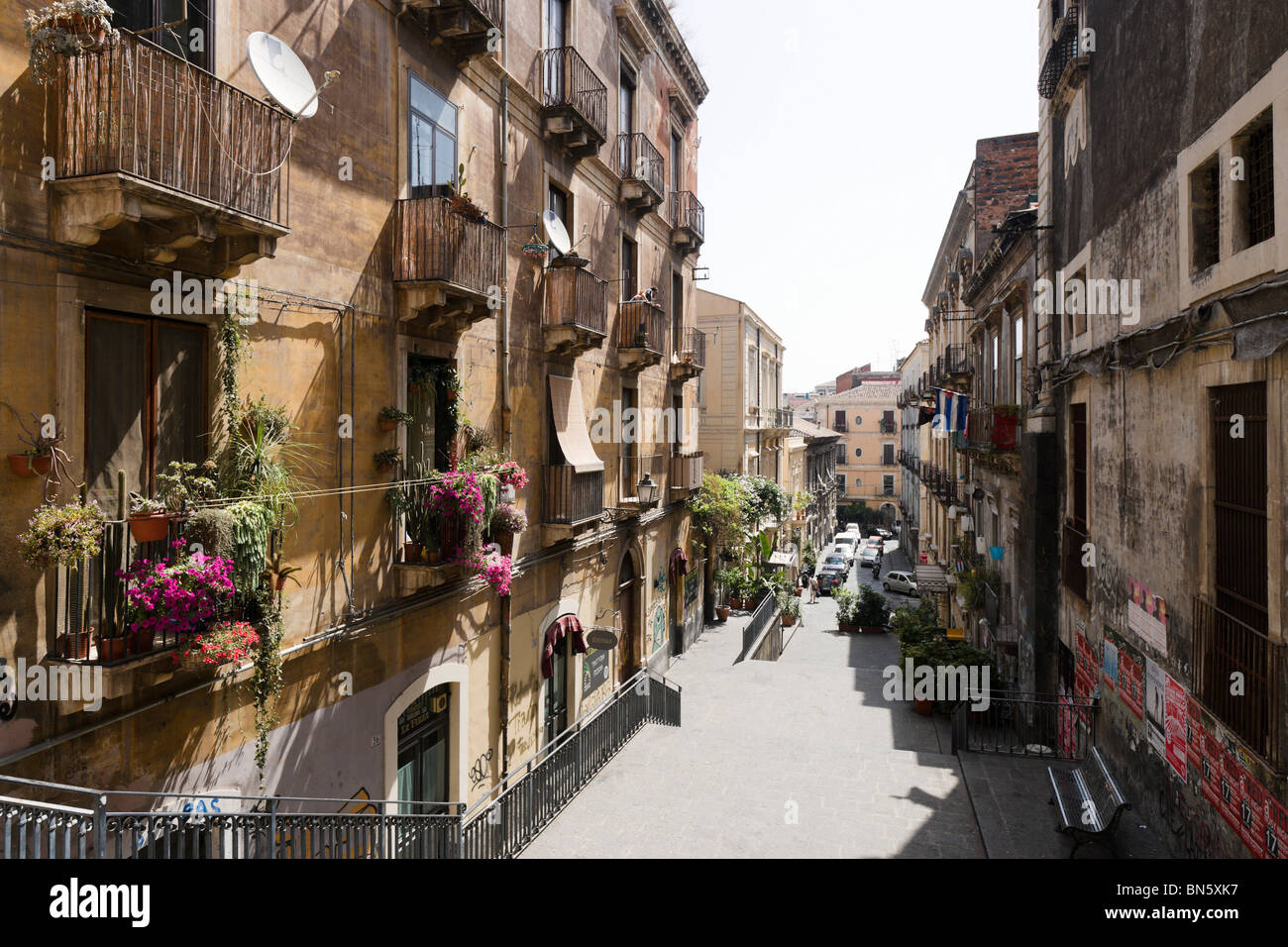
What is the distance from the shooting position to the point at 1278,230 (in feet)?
20.4

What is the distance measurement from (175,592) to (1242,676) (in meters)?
9.38

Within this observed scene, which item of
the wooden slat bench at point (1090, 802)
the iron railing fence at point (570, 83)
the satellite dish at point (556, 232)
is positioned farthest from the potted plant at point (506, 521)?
the wooden slat bench at point (1090, 802)

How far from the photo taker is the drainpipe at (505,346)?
12.0 m

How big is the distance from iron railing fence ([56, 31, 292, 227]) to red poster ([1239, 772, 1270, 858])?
10217mm

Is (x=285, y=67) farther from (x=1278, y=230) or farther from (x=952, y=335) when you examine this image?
(x=952, y=335)

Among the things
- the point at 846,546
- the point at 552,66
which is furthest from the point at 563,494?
the point at 846,546

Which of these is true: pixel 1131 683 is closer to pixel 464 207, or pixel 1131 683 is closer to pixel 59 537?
pixel 464 207

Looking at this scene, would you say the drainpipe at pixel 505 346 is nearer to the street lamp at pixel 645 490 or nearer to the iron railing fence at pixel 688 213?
the street lamp at pixel 645 490

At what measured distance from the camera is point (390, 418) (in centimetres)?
935

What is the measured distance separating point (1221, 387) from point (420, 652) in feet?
32.9

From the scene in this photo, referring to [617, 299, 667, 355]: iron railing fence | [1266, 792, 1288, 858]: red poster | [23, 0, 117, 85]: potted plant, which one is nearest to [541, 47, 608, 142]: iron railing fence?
[617, 299, 667, 355]: iron railing fence

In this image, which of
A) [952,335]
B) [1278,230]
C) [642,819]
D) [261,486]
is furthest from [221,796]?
[952,335]

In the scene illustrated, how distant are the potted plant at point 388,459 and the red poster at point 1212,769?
9664 millimetres

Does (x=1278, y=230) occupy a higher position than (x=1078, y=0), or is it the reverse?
(x=1078, y=0)
